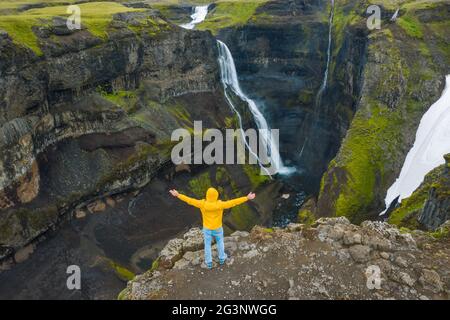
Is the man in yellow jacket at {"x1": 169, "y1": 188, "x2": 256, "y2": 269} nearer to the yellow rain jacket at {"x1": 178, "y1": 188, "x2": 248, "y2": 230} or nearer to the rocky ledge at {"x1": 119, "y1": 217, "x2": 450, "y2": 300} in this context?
the yellow rain jacket at {"x1": 178, "y1": 188, "x2": 248, "y2": 230}

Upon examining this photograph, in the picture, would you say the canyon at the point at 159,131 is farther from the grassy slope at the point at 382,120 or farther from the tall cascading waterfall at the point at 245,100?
the tall cascading waterfall at the point at 245,100

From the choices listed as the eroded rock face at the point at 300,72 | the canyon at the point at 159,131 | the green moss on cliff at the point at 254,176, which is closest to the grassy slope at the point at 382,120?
the canyon at the point at 159,131

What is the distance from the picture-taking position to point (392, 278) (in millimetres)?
14570

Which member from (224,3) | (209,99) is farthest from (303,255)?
(224,3)

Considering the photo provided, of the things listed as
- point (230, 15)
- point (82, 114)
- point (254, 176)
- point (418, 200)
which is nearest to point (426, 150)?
point (418, 200)

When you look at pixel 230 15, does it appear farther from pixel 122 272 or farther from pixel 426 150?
pixel 122 272

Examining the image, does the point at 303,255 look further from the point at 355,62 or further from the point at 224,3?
the point at 224,3

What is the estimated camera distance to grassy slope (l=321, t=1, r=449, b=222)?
125 ft

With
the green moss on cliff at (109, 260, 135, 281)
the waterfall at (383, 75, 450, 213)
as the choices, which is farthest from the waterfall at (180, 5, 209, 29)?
the green moss on cliff at (109, 260, 135, 281)

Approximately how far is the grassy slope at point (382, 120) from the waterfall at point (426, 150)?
105cm

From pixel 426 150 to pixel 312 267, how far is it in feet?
93.1

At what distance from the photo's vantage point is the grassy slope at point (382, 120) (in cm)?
3803

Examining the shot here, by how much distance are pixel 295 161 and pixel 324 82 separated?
1359 cm

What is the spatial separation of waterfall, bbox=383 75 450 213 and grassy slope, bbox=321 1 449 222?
41.4 inches
